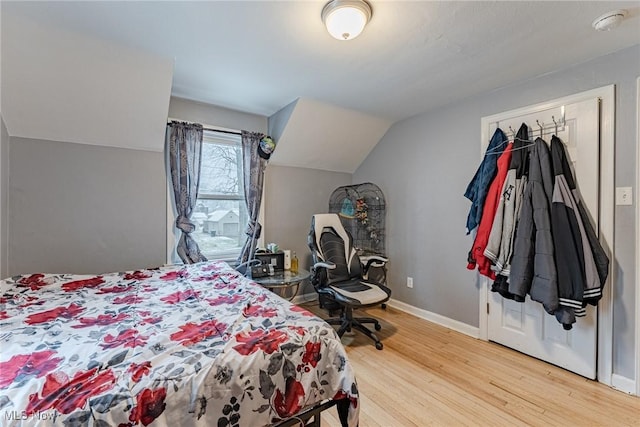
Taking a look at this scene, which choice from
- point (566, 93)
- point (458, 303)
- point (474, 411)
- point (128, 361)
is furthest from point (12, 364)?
point (566, 93)

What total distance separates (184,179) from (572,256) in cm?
331

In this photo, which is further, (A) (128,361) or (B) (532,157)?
(B) (532,157)

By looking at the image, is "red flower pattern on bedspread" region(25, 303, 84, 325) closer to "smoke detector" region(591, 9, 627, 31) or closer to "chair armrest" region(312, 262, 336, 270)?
"chair armrest" region(312, 262, 336, 270)

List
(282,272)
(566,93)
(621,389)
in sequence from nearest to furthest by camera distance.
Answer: (621,389) < (566,93) < (282,272)

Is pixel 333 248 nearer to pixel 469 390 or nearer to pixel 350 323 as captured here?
pixel 350 323

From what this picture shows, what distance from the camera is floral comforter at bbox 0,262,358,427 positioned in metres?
0.88

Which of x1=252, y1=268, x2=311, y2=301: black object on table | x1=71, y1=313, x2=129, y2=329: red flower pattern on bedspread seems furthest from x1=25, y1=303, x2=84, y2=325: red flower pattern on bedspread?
x1=252, y1=268, x2=311, y2=301: black object on table

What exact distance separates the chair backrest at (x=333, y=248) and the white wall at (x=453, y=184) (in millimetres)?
778

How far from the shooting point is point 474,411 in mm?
1717

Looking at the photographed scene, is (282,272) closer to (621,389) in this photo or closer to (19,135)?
(19,135)

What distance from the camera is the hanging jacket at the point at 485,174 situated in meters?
2.51

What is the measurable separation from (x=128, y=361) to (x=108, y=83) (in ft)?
7.13

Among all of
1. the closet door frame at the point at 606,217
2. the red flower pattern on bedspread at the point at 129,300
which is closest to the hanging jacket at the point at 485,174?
the closet door frame at the point at 606,217

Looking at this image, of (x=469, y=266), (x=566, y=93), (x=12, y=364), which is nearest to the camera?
(x=12, y=364)
